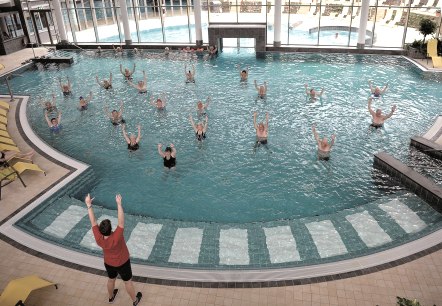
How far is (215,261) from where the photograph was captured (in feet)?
24.5

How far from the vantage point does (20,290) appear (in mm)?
6074

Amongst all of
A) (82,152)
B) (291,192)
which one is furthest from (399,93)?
(82,152)

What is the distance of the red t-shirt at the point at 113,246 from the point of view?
17.8 feet

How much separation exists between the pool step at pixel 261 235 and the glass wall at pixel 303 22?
56.1 feet

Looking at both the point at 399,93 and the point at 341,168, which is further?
the point at 399,93

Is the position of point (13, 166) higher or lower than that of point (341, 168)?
higher

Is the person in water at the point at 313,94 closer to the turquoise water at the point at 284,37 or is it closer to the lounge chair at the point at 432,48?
the lounge chair at the point at 432,48

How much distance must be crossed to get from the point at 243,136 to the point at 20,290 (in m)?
8.49

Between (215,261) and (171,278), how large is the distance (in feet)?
3.28

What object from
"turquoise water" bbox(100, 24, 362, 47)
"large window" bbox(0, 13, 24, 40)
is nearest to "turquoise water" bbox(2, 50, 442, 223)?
"large window" bbox(0, 13, 24, 40)

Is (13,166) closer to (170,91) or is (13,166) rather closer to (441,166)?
(170,91)

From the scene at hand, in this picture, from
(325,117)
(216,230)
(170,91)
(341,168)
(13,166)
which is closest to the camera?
(216,230)

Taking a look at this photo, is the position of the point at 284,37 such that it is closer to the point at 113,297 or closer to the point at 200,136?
the point at 200,136

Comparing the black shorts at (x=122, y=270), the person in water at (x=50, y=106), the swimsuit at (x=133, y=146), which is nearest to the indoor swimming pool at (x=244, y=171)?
the swimsuit at (x=133, y=146)
